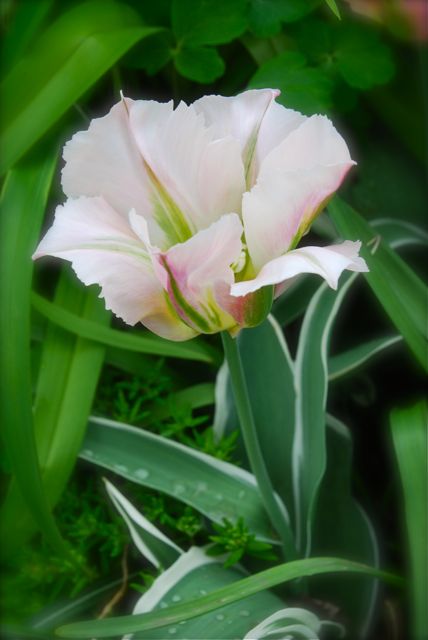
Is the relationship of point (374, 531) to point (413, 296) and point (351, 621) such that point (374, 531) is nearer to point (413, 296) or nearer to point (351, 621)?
point (351, 621)

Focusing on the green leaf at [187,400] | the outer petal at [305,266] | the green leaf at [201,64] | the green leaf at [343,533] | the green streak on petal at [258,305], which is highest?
the green leaf at [201,64]

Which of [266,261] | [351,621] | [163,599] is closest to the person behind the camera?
[266,261]

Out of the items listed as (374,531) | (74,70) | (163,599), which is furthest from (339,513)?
(74,70)

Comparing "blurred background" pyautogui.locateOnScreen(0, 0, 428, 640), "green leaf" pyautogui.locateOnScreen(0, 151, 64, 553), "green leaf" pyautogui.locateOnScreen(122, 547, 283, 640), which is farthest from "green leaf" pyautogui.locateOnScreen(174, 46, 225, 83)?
"green leaf" pyautogui.locateOnScreen(122, 547, 283, 640)

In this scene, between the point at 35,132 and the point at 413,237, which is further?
the point at 413,237

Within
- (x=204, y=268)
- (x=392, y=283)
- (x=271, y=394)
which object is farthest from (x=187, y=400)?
(x=204, y=268)

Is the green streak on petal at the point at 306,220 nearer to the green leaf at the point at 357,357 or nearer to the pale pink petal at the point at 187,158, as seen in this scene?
the pale pink petal at the point at 187,158

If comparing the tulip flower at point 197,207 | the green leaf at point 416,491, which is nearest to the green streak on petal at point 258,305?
the tulip flower at point 197,207
